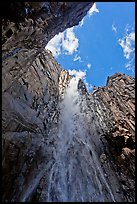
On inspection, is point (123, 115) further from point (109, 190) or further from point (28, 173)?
point (28, 173)

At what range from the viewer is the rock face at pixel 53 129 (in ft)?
21.2

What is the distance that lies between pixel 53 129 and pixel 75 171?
280cm

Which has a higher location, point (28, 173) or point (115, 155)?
point (115, 155)

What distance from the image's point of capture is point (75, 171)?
34.2ft

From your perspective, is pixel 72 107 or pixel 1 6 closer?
pixel 1 6

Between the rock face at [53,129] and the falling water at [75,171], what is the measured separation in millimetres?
46

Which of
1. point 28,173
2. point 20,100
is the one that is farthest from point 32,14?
point 28,173

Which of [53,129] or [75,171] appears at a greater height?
[53,129]

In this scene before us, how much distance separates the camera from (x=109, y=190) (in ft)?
34.7

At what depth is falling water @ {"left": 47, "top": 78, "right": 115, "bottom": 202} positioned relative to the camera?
8914mm

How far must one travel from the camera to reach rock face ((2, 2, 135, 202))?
6.47 meters

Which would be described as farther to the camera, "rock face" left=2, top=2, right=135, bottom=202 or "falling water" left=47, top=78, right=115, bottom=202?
"falling water" left=47, top=78, right=115, bottom=202

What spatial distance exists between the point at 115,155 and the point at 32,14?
9542mm

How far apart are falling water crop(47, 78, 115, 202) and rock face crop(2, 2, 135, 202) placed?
46 millimetres
